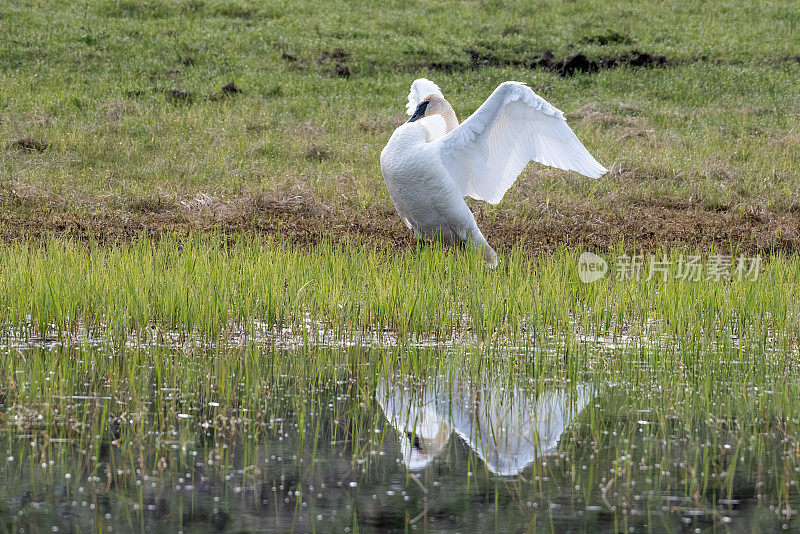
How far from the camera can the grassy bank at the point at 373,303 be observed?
6.18 m

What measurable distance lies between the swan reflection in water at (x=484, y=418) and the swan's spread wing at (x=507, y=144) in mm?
3434

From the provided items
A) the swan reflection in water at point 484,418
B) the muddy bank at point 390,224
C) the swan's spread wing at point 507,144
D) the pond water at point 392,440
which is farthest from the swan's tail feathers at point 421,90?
the swan reflection in water at point 484,418

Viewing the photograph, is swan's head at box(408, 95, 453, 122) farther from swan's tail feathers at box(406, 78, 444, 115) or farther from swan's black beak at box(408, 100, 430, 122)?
swan's tail feathers at box(406, 78, 444, 115)

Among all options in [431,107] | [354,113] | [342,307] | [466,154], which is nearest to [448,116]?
[431,107]

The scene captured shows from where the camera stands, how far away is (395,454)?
3926 mm

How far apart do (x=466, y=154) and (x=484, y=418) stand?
14.3 ft

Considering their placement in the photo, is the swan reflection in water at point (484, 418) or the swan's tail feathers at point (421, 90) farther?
the swan's tail feathers at point (421, 90)

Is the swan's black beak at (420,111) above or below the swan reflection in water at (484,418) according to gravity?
above

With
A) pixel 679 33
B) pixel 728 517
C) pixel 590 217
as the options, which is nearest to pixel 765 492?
pixel 728 517

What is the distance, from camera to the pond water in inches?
129

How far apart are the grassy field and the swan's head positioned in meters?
1.75

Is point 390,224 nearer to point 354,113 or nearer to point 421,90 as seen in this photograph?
point 421,90

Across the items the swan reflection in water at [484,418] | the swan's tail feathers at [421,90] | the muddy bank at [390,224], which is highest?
the swan's tail feathers at [421,90]

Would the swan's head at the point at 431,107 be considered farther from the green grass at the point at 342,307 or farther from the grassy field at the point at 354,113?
the grassy field at the point at 354,113
